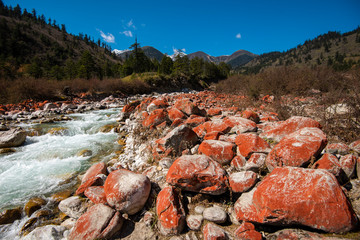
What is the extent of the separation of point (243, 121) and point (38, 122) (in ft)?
37.8

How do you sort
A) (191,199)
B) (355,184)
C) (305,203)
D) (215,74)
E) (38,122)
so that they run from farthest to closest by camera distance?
(215,74) < (38,122) < (191,199) < (355,184) < (305,203)

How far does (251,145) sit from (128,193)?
227 cm

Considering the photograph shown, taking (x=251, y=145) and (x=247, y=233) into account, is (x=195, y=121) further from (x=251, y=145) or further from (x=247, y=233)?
(x=247, y=233)

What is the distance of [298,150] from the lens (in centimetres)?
228

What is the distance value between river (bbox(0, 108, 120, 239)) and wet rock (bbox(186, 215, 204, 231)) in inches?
123

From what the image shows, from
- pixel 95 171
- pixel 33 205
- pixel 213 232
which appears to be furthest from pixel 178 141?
pixel 33 205

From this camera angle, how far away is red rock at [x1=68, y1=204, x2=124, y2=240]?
82.1 inches

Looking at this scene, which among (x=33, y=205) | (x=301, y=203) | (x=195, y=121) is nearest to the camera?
(x=301, y=203)

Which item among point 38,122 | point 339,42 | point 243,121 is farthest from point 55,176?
point 339,42

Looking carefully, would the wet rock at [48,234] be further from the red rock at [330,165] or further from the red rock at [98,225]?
the red rock at [330,165]

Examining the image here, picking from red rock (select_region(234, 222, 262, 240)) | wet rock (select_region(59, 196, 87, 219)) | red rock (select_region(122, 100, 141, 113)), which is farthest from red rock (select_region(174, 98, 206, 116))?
red rock (select_region(122, 100, 141, 113))

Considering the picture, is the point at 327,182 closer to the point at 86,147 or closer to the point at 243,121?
the point at 243,121

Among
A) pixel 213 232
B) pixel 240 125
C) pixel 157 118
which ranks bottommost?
pixel 213 232

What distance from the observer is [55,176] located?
14.0 feet
